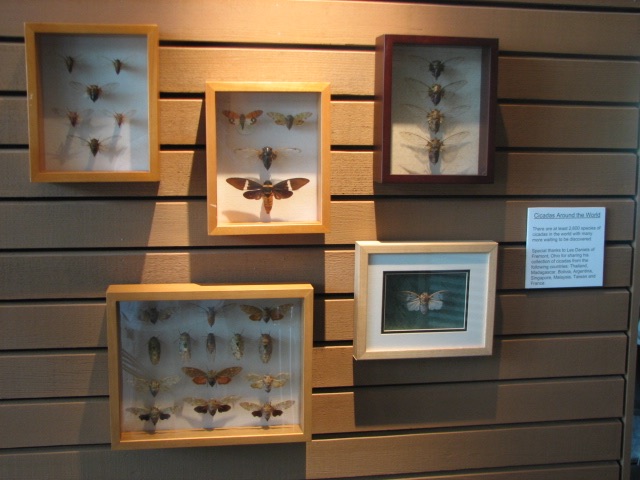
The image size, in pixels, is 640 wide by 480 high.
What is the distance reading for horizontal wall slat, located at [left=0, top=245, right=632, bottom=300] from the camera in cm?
147

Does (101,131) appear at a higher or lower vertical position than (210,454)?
higher

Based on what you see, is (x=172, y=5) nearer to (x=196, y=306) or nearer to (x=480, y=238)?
(x=196, y=306)

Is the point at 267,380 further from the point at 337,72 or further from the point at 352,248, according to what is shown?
the point at 337,72

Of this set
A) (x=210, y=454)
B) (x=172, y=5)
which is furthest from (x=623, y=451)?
(x=172, y=5)

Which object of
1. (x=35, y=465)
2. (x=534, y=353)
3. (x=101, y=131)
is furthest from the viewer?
(x=534, y=353)

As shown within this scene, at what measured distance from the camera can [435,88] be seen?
4.89ft

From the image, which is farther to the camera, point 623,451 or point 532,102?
point 623,451

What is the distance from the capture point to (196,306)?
4.86 ft

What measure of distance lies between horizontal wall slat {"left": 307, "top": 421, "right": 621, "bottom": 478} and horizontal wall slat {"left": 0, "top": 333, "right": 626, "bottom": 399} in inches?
6.6

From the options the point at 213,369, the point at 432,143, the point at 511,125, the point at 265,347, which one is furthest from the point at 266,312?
the point at 511,125

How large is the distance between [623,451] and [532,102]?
1065 mm

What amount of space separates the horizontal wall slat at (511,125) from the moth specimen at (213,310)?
0.42 m

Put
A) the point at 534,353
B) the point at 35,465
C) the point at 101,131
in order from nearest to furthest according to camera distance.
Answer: the point at 101,131, the point at 35,465, the point at 534,353

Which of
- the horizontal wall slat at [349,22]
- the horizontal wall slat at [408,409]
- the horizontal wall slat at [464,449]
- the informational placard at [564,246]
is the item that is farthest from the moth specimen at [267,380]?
the horizontal wall slat at [349,22]
